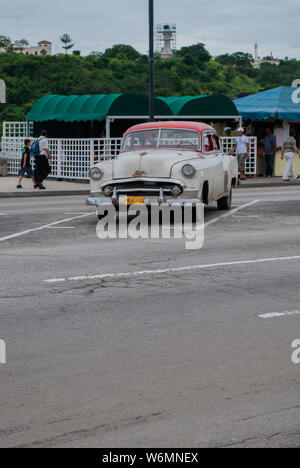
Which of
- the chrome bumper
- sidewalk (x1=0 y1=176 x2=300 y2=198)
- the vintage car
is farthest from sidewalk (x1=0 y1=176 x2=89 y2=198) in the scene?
the chrome bumper

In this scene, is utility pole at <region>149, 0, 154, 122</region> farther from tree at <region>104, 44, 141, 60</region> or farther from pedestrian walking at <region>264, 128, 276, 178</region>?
tree at <region>104, 44, 141, 60</region>

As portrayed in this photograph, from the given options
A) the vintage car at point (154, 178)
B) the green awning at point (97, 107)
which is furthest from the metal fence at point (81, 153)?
the vintage car at point (154, 178)

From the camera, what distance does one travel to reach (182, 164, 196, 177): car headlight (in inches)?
555

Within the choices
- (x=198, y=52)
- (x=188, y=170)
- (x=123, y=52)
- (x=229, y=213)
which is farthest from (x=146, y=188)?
(x=198, y=52)

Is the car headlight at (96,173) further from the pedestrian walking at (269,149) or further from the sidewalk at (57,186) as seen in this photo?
the pedestrian walking at (269,149)

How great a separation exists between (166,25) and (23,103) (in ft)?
237

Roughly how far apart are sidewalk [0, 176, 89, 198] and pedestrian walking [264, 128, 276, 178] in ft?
24.1

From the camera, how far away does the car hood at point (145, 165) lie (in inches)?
555

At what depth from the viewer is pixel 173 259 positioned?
10.6 m

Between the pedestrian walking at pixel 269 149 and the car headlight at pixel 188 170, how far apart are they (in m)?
16.6
